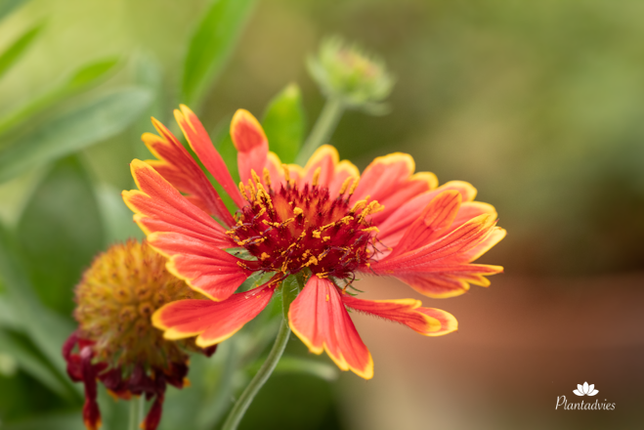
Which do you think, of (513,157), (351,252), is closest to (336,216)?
(351,252)

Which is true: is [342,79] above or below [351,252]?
above

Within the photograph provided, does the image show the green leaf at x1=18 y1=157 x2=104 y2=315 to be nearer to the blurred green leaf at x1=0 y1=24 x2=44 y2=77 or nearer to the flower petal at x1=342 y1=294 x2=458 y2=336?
the blurred green leaf at x1=0 y1=24 x2=44 y2=77

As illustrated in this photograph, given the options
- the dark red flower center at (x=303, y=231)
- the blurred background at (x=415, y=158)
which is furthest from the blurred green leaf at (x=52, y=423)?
the dark red flower center at (x=303, y=231)

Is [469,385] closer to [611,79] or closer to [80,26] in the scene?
[611,79]

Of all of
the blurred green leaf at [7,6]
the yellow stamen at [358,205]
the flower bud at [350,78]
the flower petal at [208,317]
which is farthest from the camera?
the flower bud at [350,78]

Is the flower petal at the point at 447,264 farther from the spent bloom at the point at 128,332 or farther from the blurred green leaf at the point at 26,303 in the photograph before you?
the blurred green leaf at the point at 26,303

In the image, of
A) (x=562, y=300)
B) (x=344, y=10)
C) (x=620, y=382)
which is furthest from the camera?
(x=344, y=10)

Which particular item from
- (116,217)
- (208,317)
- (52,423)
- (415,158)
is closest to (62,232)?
(116,217)
